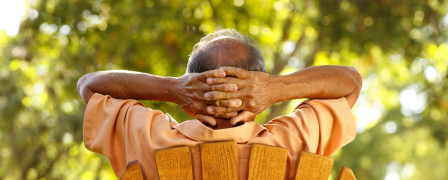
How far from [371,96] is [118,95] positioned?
40.1 ft

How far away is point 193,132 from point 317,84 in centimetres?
55

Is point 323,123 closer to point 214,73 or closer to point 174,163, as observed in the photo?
point 214,73

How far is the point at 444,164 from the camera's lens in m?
14.4

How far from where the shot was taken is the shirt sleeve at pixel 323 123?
1352 mm

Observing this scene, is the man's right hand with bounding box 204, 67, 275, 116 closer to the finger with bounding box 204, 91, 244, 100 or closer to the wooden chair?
the finger with bounding box 204, 91, 244, 100

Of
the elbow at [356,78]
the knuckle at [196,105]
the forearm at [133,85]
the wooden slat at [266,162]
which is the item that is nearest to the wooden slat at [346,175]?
the wooden slat at [266,162]

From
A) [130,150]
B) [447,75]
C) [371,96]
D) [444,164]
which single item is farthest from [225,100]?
[444,164]

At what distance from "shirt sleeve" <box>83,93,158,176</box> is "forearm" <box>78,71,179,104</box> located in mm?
50

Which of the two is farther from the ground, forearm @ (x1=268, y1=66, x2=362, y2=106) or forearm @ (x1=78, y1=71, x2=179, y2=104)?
forearm @ (x1=268, y1=66, x2=362, y2=106)

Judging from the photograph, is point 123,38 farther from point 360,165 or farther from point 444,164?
point 444,164

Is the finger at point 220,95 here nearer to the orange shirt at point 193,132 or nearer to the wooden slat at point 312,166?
the orange shirt at point 193,132

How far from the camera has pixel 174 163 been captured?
3.76ft

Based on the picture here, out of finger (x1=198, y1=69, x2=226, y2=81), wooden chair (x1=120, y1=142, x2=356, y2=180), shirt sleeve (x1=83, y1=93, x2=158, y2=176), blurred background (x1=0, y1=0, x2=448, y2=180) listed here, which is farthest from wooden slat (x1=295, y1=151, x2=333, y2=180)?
blurred background (x1=0, y1=0, x2=448, y2=180)

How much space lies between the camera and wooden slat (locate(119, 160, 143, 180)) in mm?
1138
